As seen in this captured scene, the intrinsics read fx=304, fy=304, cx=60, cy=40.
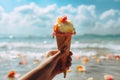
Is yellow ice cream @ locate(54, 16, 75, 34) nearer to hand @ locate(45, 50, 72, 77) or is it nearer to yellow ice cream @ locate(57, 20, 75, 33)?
yellow ice cream @ locate(57, 20, 75, 33)

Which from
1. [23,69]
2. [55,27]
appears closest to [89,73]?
[23,69]

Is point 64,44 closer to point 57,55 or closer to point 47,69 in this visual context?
point 57,55

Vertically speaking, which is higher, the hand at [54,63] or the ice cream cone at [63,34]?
the ice cream cone at [63,34]

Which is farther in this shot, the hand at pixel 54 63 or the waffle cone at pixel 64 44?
the waffle cone at pixel 64 44

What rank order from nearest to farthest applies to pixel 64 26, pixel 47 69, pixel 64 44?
1. pixel 47 69
2. pixel 64 44
3. pixel 64 26

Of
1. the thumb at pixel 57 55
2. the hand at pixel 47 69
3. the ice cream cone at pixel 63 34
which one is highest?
the ice cream cone at pixel 63 34

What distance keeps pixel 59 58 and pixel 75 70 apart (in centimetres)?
786

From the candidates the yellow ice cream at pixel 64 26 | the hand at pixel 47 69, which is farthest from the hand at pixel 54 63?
the yellow ice cream at pixel 64 26

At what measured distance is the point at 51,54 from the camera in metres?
2.11

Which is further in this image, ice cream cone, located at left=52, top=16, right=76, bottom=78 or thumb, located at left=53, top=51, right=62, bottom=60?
ice cream cone, located at left=52, top=16, right=76, bottom=78

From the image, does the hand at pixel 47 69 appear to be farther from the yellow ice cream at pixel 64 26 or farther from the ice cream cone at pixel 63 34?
the yellow ice cream at pixel 64 26

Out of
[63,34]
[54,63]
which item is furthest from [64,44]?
[54,63]

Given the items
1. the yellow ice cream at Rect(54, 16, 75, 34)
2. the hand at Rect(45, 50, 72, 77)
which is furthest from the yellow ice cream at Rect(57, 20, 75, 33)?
the hand at Rect(45, 50, 72, 77)

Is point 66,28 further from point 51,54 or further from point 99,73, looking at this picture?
point 99,73
